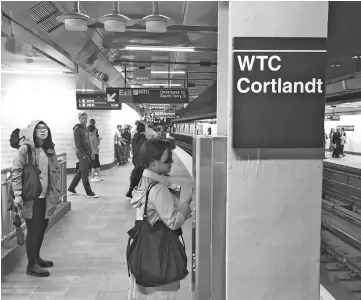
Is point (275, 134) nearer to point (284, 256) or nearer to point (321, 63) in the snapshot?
point (321, 63)

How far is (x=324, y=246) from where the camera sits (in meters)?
5.68

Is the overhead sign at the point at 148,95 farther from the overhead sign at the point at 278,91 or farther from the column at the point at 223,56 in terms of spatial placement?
the overhead sign at the point at 278,91

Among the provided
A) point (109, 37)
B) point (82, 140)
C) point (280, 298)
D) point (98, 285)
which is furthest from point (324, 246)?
point (109, 37)

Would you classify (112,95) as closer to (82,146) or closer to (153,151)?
(82,146)

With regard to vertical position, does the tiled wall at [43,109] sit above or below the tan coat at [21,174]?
above

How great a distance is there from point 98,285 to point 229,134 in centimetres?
279

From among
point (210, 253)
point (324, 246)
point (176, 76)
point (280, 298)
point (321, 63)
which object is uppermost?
point (176, 76)

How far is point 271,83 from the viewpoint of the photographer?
1502mm

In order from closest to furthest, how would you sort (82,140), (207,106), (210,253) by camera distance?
(210,253) < (82,140) < (207,106)

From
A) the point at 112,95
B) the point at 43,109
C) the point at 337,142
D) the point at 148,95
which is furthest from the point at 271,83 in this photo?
the point at 337,142

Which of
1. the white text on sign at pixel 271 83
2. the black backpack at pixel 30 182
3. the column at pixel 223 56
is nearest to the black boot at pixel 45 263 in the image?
the black backpack at pixel 30 182

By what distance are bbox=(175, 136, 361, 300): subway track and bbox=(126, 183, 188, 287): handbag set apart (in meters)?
2.91

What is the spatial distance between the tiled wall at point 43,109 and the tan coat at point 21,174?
5180 millimetres

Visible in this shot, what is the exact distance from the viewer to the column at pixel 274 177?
1.50 m
